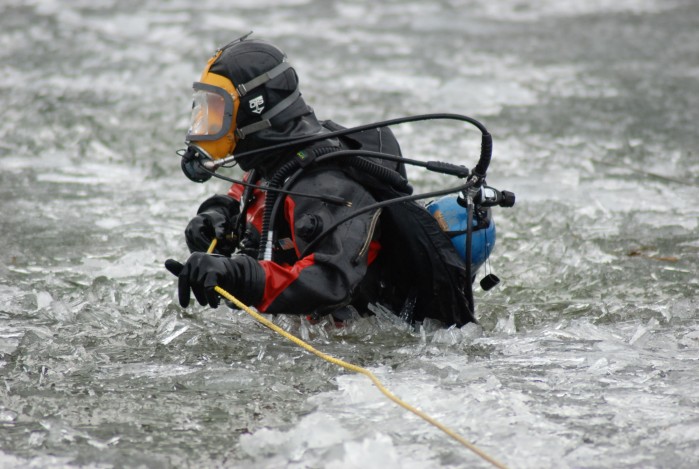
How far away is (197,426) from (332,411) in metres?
0.52

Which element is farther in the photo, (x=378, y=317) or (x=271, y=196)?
(x=378, y=317)

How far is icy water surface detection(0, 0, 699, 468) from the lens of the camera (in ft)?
10.3

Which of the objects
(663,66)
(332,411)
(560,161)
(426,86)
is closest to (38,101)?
(426,86)

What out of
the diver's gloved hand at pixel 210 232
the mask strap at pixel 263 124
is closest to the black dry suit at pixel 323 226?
the mask strap at pixel 263 124

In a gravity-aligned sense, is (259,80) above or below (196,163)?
above

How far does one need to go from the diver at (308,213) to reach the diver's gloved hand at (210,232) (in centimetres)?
12

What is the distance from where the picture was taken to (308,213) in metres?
3.64

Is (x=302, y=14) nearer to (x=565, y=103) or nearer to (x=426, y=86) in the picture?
(x=426, y=86)

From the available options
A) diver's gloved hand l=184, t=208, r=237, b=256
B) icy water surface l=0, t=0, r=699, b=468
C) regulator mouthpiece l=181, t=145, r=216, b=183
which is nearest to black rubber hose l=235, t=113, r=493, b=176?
regulator mouthpiece l=181, t=145, r=216, b=183

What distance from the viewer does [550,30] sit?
1225 centimetres

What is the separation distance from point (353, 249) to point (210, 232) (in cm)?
94

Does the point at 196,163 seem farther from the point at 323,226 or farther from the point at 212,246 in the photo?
the point at 323,226

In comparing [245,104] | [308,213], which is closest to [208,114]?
[245,104]

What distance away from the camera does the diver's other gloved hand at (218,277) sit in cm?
335
